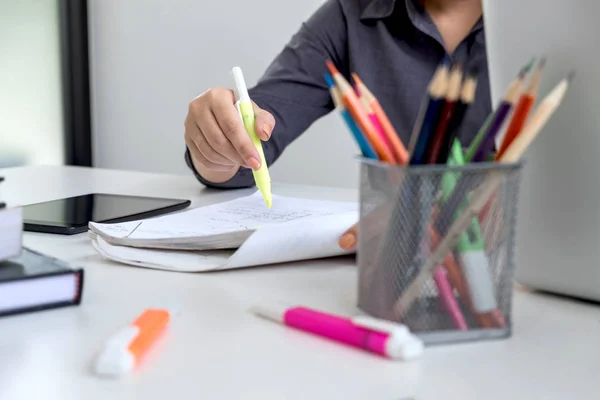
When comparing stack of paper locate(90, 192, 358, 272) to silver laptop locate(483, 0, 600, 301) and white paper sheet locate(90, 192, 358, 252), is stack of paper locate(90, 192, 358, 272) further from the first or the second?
silver laptop locate(483, 0, 600, 301)

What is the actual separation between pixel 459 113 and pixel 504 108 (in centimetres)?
2

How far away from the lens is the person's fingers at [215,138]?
883mm

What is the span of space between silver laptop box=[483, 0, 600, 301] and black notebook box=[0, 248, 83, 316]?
324 millimetres

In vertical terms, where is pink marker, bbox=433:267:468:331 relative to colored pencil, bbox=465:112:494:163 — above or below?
below

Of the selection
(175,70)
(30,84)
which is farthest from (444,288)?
(30,84)

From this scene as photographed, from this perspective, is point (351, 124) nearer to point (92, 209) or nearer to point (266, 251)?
point (266, 251)

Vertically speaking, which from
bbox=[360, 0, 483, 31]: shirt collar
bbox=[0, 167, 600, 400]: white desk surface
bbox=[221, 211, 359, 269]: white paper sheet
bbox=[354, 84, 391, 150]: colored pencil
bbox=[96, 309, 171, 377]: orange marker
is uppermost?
bbox=[360, 0, 483, 31]: shirt collar

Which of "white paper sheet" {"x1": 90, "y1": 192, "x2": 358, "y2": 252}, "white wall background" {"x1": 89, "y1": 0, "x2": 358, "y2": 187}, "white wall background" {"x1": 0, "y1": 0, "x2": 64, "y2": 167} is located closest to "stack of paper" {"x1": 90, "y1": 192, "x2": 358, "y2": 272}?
"white paper sheet" {"x1": 90, "y1": 192, "x2": 358, "y2": 252}

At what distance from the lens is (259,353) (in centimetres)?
41

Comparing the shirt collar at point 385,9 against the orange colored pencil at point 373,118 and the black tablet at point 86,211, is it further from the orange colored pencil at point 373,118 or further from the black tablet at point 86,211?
the orange colored pencil at point 373,118

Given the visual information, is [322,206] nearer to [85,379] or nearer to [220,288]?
[220,288]

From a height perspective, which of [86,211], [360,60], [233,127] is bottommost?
[86,211]

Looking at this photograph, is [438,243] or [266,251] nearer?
[438,243]

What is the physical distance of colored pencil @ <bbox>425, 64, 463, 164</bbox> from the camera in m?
0.38
